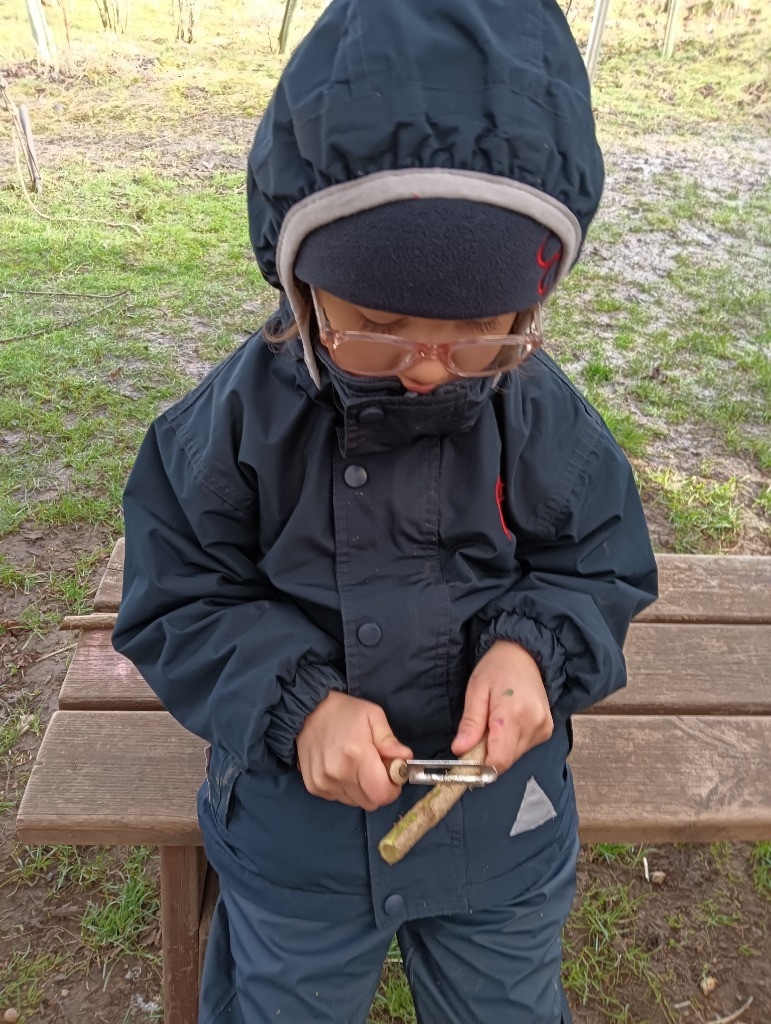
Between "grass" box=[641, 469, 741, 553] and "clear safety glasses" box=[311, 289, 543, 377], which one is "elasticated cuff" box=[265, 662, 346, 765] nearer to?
"clear safety glasses" box=[311, 289, 543, 377]

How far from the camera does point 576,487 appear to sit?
1.53 meters

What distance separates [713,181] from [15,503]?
583 cm

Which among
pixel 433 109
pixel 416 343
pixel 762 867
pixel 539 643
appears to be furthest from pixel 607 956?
pixel 433 109

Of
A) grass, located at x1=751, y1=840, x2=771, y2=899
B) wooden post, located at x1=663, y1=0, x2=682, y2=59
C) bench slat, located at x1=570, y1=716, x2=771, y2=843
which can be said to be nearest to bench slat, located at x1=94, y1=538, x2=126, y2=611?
bench slat, located at x1=570, y1=716, x2=771, y2=843

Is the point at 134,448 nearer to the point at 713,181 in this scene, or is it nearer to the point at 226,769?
the point at 226,769

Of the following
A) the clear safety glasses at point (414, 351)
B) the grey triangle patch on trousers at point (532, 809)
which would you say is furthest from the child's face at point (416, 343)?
the grey triangle patch on trousers at point (532, 809)

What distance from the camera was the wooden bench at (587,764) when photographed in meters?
1.67

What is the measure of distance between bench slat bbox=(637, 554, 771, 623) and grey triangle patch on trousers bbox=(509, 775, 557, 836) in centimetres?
73

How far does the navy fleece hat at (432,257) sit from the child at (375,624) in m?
0.07

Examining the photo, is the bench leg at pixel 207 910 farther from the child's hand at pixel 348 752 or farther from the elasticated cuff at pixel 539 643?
the elasticated cuff at pixel 539 643

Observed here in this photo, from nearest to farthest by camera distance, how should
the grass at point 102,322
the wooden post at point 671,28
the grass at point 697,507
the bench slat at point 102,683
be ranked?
the bench slat at point 102,683 < the grass at point 697,507 < the grass at point 102,322 < the wooden post at point 671,28

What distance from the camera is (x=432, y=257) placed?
1067 millimetres

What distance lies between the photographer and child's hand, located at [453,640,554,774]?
1.36 m

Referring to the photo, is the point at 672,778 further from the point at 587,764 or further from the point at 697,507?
the point at 697,507
